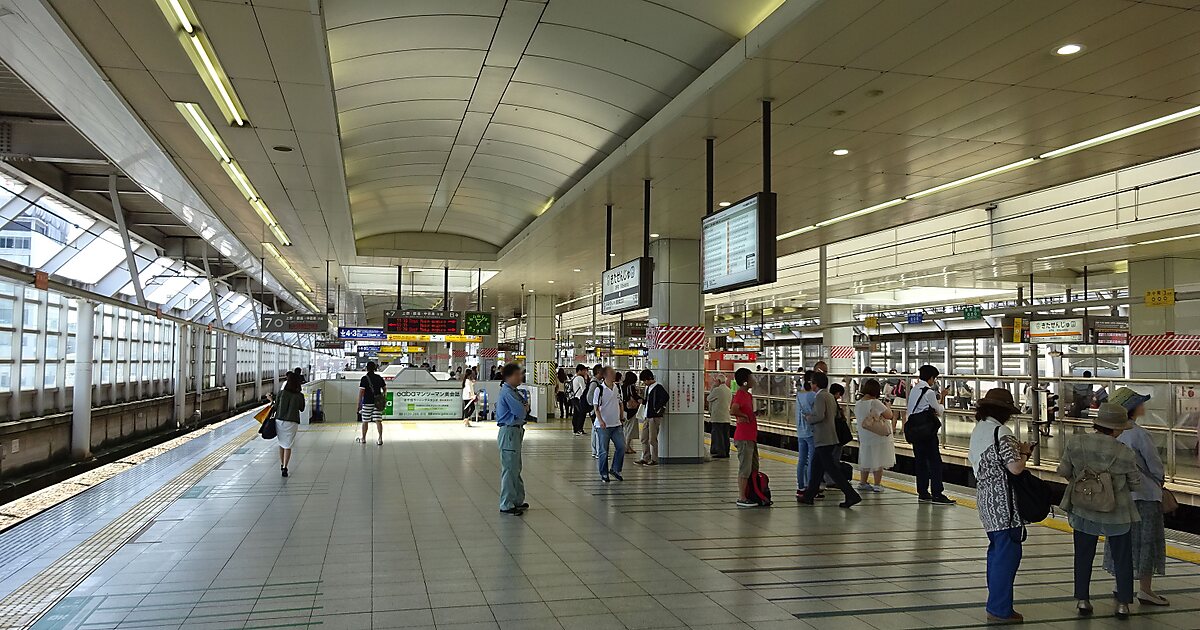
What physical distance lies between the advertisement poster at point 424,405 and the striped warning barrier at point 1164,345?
16.3m

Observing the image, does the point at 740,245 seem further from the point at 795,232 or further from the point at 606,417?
the point at 795,232

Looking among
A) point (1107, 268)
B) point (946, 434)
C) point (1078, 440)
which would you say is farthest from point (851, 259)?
point (1078, 440)

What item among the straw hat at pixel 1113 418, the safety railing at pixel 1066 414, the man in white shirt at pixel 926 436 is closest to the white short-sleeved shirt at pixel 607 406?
the man in white shirt at pixel 926 436

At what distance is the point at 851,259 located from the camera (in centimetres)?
2062

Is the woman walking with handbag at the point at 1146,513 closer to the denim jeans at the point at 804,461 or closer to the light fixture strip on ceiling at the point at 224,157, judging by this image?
the denim jeans at the point at 804,461

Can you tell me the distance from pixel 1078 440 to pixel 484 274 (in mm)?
16935

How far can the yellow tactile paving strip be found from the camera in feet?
16.8

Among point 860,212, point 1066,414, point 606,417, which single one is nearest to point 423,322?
point 606,417

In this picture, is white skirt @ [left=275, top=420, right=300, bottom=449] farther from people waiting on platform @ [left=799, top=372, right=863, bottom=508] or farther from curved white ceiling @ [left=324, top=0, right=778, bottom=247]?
people waiting on platform @ [left=799, top=372, right=863, bottom=508]

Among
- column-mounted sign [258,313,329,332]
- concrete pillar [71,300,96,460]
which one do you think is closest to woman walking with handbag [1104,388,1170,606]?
concrete pillar [71,300,96,460]

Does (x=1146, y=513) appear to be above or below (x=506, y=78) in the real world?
below

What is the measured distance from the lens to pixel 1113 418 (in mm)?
5266

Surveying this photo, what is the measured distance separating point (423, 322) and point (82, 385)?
24.5 ft

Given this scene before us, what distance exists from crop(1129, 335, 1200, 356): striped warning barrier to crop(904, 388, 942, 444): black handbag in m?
10.2
